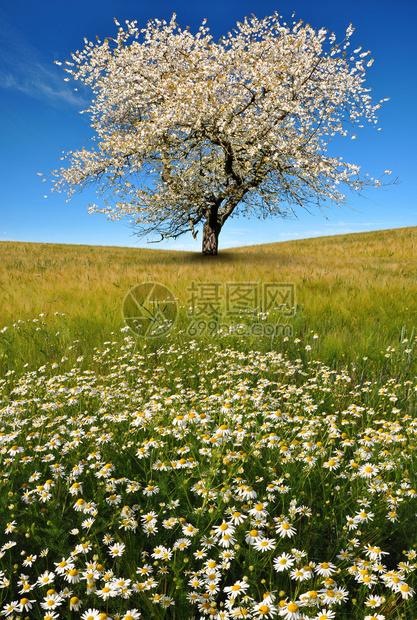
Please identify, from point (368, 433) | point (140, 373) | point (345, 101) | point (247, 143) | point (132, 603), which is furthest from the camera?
point (345, 101)


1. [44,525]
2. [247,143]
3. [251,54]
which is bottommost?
[44,525]

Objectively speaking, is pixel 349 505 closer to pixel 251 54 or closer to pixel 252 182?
pixel 252 182

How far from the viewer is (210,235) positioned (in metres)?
19.0

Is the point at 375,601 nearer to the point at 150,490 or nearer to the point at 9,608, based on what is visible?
the point at 150,490

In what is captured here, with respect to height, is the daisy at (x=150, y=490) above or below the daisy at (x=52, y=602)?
above

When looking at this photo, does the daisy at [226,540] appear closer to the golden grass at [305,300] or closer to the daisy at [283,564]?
the daisy at [283,564]

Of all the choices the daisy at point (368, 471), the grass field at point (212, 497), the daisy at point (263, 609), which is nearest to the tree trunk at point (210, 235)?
the grass field at point (212, 497)

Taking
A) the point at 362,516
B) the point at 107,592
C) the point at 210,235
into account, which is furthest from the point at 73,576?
the point at 210,235

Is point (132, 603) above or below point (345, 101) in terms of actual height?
below

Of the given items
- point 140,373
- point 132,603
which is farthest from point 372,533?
point 140,373

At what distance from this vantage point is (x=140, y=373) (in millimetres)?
5055

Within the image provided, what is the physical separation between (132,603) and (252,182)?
16468mm

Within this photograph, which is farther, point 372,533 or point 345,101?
point 345,101

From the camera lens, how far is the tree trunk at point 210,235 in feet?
60.6
